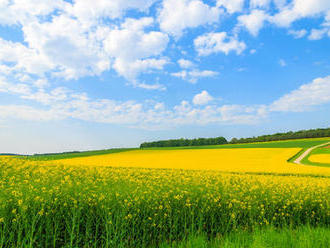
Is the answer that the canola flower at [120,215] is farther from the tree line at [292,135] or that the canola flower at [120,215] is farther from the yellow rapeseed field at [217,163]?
the tree line at [292,135]

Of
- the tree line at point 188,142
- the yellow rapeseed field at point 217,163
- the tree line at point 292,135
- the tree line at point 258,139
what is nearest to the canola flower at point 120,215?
the yellow rapeseed field at point 217,163

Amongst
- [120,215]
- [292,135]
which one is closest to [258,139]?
[292,135]

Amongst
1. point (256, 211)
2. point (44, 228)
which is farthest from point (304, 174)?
point (44, 228)

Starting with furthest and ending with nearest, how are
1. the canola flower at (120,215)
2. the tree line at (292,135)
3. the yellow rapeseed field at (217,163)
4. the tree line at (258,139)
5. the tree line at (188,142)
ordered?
the tree line at (188,142) < the tree line at (258,139) < the tree line at (292,135) < the yellow rapeseed field at (217,163) < the canola flower at (120,215)

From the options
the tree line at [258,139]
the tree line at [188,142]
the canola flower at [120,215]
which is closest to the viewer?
the canola flower at [120,215]

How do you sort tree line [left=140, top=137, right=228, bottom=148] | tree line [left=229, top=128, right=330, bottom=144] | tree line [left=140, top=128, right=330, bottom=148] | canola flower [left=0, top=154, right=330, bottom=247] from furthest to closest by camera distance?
1. tree line [left=140, top=137, right=228, bottom=148]
2. tree line [left=140, top=128, right=330, bottom=148]
3. tree line [left=229, top=128, right=330, bottom=144]
4. canola flower [left=0, top=154, right=330, bottom=247]

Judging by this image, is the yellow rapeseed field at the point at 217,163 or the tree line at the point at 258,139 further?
the tree line at the point at 258,139

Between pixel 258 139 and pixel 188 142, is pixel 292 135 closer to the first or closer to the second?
pixel 258 139

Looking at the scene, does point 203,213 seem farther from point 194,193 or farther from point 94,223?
point 94,223

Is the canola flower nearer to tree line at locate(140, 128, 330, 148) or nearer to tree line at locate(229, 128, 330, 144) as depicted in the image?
tree line at locate(229, 128, 330, 144)

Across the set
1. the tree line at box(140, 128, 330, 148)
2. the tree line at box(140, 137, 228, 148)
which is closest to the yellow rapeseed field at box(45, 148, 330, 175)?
the tree line at box(140, 128, 330, 148)

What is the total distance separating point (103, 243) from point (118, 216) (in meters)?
0.71

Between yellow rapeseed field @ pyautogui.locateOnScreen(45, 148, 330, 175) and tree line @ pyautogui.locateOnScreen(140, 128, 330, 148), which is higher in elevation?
tree line @ pyautogui.locateOnScreen(140, 128, 330, 148)

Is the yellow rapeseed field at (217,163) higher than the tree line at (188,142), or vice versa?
the tree line at (188,142)
